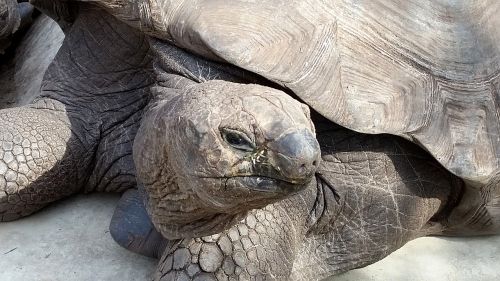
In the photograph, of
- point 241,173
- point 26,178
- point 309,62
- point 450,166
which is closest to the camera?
point 241,173

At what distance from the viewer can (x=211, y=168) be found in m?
1.93

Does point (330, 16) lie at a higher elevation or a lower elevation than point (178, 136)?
higher

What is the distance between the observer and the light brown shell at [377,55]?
2326 mm

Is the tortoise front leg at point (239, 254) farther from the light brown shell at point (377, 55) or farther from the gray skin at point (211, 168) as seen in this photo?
the light brown shell at point (377, 55)

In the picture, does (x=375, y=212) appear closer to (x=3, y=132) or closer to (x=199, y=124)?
(x=199, y=124)

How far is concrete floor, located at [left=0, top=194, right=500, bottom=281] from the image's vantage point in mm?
2709

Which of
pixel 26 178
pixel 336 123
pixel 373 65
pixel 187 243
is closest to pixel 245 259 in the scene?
pixel 187 243

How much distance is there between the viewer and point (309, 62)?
2.34m

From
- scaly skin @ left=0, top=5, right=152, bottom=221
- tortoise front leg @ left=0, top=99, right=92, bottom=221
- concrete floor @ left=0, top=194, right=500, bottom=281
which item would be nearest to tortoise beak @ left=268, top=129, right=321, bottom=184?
concrete floor @ left=0, top=194, right=500, bottom=281

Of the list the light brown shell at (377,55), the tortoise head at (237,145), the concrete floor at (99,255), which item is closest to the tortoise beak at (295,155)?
the tortoise head at (237,145)

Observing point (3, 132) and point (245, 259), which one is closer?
point (245, 259)

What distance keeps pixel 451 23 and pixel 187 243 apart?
43.2 inches

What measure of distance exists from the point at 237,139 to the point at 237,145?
0.01 metres

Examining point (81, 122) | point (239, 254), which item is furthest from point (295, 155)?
point (81, 122)
